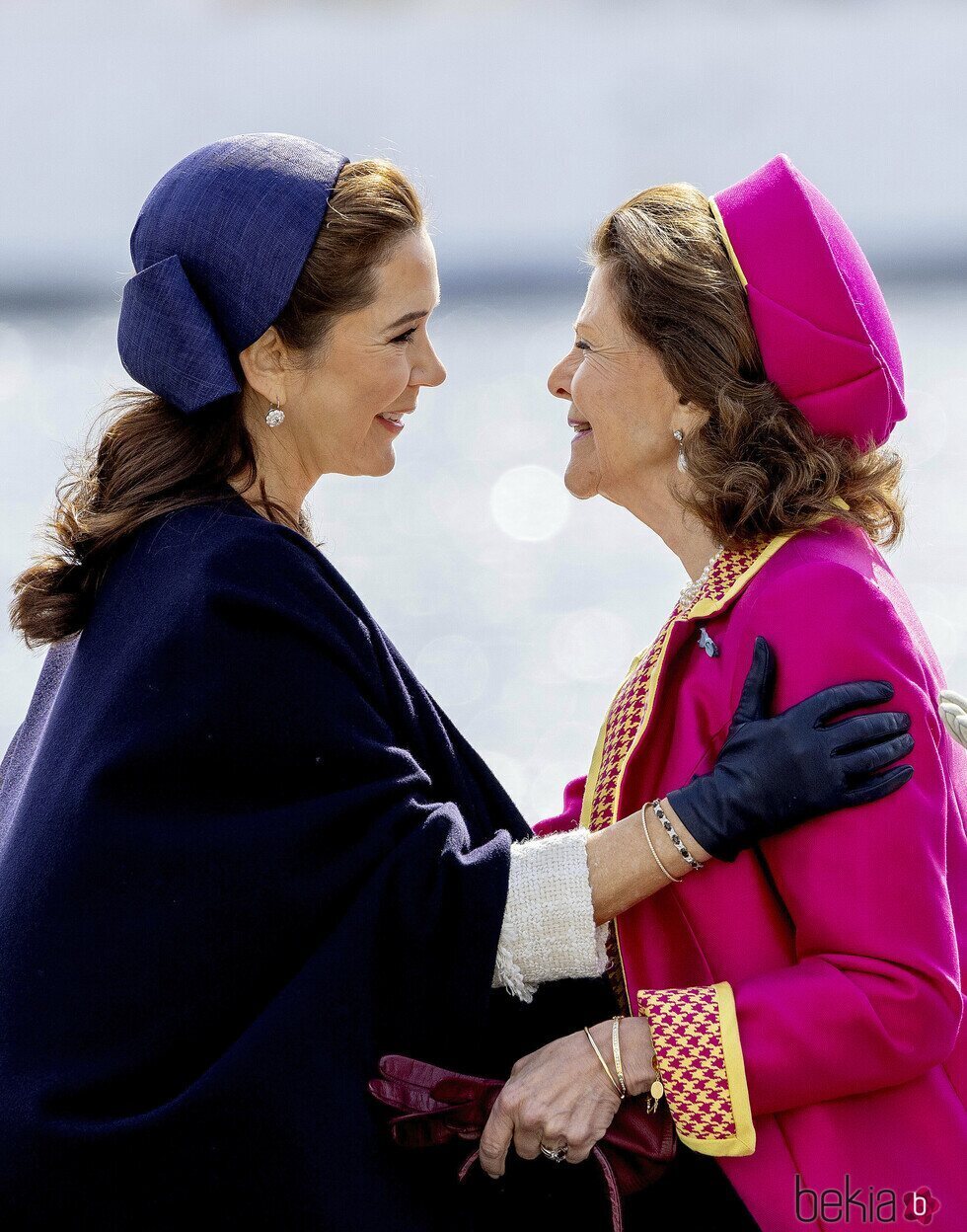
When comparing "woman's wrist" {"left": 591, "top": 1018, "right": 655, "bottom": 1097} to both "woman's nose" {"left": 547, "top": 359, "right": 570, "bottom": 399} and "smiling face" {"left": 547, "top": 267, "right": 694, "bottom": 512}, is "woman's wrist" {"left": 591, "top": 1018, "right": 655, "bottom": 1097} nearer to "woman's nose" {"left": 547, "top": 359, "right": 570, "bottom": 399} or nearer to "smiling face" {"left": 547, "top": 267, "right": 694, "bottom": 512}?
"smiling face" {"left": 547, "top": 267, "right": 694, "bottom": 512}

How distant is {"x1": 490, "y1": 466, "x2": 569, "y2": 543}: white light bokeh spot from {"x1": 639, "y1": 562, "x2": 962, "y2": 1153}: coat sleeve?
28.5 ft

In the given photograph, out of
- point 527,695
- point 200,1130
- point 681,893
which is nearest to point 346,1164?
point 200,1130

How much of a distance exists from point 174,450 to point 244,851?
686 millimetres

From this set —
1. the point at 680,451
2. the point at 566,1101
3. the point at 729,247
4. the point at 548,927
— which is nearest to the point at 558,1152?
the point at 566,1101

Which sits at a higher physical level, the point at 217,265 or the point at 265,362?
the point at 217,265

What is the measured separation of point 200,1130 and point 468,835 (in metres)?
0.58

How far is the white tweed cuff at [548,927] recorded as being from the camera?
7.86 ft

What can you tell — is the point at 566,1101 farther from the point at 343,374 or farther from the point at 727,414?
the point at 343,374

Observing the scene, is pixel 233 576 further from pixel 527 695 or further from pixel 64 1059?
pixel 527 695

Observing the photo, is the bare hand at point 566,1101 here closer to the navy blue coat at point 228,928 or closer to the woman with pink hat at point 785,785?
the woman with pink hat at point 785,785

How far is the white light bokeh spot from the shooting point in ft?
37.1

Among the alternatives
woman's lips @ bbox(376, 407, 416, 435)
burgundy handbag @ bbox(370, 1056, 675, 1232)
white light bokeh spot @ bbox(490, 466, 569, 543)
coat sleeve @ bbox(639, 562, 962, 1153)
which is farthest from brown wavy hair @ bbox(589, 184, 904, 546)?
white light bokeh spot @ bbox(490, 466, 569, 543)

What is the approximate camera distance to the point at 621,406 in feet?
9.14

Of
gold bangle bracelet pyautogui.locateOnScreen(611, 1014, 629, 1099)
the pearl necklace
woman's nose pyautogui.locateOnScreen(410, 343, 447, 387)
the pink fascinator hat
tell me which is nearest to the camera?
gold bangle bracelet pyautogui.locateOnScreen(611, 1014, 629, 1099)
